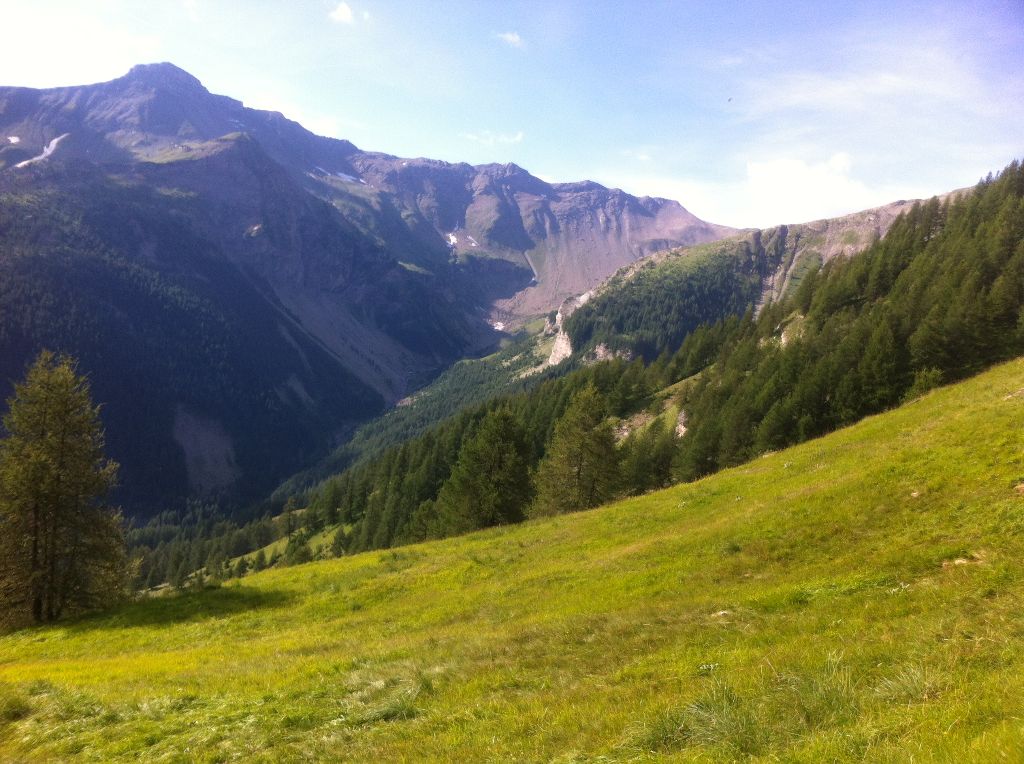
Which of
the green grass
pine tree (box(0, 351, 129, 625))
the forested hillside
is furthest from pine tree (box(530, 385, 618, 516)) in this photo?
pine tree (box(0, 351, 129, 625))

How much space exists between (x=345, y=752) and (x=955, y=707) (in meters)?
8.18

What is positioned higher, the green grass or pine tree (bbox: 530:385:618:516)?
the green grass

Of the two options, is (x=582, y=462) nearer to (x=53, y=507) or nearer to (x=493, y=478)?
(x=493, y=478)

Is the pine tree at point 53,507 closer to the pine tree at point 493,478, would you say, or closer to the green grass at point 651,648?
the green grass at point 651,648

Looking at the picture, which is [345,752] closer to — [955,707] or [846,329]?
[955,707]

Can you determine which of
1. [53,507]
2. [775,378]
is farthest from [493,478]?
[775,378]

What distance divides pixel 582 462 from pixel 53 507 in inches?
1572

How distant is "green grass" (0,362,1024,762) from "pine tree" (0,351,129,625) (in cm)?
446

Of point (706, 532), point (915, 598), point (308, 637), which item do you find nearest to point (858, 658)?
point (915, 598)

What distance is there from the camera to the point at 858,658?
310 inches

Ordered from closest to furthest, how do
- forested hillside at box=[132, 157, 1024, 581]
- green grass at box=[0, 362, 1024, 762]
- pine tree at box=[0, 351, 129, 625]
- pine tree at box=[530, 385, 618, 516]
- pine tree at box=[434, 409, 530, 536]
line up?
green grass at box=[0, 362, 1024, 762], pine tree at box=[0, 351, 129, 625], pine tree at box=[434, 409, 530, 536], pine tree at box=[530, 385, 618, 516], forested hillside at box=[132, 157, 1024, 581]

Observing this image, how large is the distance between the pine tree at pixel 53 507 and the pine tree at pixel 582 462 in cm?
3553

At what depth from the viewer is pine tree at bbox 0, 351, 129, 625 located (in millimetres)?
26438

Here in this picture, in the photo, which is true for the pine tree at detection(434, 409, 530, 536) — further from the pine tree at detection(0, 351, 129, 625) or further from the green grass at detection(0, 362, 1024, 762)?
the pine tree at detection(0, 351, 129, 625)
